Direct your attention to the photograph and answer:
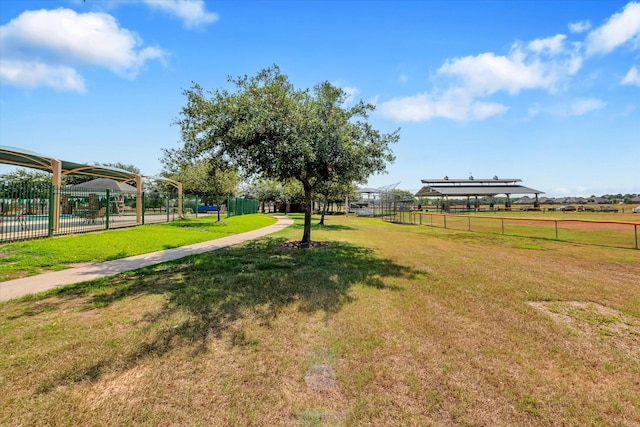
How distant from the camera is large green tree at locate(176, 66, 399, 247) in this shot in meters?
8.94

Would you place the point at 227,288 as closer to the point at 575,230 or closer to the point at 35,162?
the point at 35,162

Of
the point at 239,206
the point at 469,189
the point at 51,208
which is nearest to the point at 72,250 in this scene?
the point at 51,208

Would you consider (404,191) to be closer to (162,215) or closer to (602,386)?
(162,215)

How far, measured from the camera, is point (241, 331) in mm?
4000

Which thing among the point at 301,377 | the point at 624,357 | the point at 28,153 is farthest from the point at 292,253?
the point at 28,153

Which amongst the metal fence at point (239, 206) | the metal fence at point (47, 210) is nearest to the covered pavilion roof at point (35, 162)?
the metal fence at point (47, 210)

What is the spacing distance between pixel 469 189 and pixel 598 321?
2739 inches

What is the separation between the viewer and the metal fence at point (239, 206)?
33.1 metres

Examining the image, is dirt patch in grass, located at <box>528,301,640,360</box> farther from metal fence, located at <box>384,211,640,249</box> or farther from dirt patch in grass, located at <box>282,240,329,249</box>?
dirt patch in grass, located at <box>282,240,329,249</box>

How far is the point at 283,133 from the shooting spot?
9.12 metres

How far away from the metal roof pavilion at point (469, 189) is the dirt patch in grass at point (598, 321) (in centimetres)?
5700

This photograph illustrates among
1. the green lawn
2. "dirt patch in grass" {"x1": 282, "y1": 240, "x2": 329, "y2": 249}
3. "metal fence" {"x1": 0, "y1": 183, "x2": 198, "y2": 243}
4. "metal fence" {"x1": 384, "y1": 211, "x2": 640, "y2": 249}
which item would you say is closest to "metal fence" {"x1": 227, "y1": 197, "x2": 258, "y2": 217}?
"metal fence" {"x1": 0, "y1": 183, "x2": 198, "y2": 243}

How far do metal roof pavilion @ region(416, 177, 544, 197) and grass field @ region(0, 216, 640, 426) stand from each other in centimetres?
5784

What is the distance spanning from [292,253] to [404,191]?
4614 centimetres
